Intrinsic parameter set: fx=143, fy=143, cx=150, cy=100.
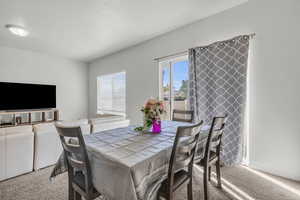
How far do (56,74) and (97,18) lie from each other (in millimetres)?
3330

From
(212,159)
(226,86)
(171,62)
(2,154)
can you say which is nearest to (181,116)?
(226,86)

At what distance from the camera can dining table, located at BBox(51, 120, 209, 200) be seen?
916 millimetres

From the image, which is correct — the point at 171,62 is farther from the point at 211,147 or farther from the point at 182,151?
the point at 182,151

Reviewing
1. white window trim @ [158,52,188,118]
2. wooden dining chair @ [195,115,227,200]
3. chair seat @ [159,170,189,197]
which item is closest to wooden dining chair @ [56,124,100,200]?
chair seat @ [159,170,189,197]

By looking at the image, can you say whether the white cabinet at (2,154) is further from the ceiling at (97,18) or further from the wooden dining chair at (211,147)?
the wooden dining chair at (211,147)

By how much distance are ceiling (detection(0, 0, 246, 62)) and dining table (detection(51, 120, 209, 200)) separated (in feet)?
7.04

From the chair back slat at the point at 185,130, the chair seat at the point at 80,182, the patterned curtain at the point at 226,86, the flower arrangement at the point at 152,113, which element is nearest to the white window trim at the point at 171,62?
the patterned curtain at the point at 226,86

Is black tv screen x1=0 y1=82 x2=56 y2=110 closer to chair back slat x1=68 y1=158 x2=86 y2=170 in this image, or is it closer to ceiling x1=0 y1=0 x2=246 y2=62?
ceiling x1=0 y1=0 x2=246 y2=62

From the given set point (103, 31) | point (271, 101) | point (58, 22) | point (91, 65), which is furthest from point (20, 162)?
point (91, 65)

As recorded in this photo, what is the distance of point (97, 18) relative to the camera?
8.72 feet

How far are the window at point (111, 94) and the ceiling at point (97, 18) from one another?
129 cm

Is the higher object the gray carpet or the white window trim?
the white window trim

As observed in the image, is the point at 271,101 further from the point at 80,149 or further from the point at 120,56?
the point at 120,56

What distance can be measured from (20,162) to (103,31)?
2.81 meters
